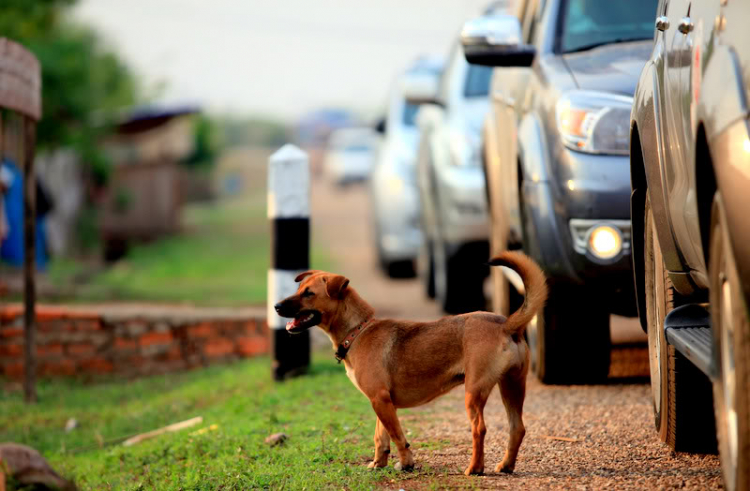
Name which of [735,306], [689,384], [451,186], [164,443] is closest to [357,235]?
[451,186]

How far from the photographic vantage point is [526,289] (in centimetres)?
430

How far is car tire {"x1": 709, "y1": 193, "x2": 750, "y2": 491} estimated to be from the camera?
2.73 metres

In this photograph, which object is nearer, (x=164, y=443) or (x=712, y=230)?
(x=712, y=230)

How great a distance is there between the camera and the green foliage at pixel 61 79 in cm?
1673

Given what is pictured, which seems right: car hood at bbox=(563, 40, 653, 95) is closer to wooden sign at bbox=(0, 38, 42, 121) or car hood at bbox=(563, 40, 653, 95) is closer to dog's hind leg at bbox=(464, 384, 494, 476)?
dog's hind leg at bbox=(464, 384, 494, 476)

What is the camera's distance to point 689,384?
4266 mm

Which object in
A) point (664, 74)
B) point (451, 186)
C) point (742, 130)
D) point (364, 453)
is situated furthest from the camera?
point (451, 186)

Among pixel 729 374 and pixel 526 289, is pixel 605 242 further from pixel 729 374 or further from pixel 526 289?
pixel 729 374

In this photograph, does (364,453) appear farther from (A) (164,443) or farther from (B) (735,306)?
(B) (735,306)

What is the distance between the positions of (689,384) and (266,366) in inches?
174

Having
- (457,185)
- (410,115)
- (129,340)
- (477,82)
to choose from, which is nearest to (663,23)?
(457,185)

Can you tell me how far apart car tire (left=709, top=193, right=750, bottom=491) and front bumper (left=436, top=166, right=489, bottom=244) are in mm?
5793

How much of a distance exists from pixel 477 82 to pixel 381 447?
569 cm

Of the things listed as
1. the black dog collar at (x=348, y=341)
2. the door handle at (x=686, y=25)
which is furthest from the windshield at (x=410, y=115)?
the door handle at (x=686, y=25)
